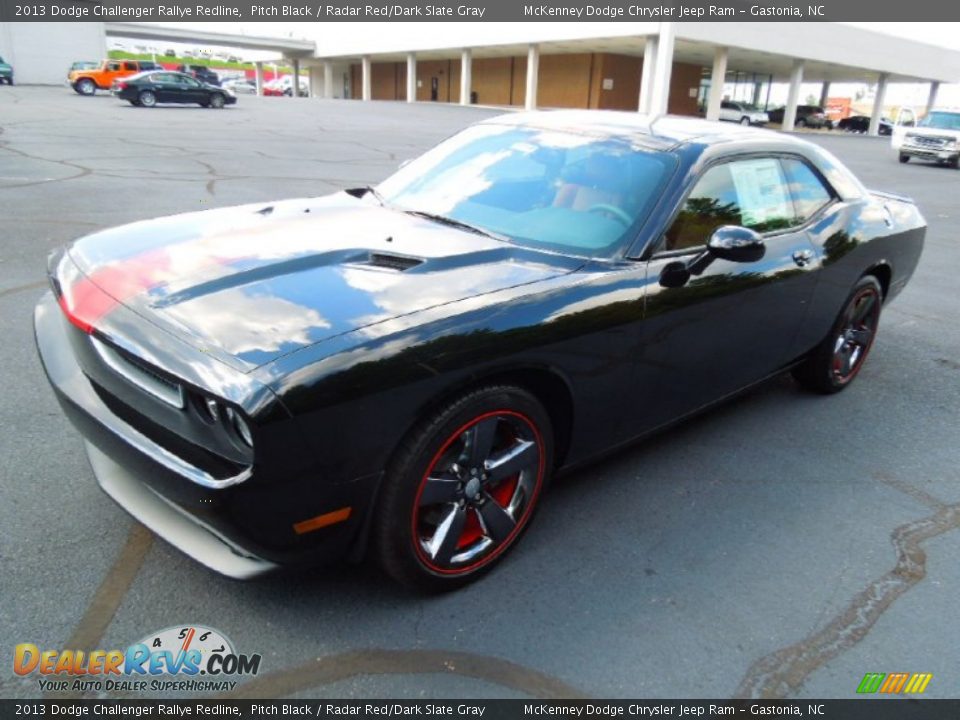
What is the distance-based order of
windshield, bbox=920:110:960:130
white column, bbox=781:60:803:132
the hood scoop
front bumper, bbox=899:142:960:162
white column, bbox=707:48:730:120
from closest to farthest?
the hood scoop, front bumper, bbox=899:142:960:162, windshield, bbox=920:110:960:130, white column, bbox=707:48:730:120, white column, bbox=781:60:803:132

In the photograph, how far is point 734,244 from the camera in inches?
119

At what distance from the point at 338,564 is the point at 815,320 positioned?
9.67ft

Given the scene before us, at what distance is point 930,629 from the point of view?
260 centimetres

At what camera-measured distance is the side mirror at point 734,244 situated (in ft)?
9.92

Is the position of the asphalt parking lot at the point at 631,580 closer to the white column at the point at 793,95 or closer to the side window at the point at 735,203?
the side window at the point at 735,203

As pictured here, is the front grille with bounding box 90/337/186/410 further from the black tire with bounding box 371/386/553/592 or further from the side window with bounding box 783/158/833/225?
the side window with bounding box 783/158/833/225

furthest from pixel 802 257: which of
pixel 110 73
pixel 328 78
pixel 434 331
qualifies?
pixel 328 78

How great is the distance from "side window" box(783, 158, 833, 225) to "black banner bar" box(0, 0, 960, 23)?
86.5 ft

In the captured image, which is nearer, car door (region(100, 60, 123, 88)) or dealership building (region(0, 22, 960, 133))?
car door (region(100, 60, 123, 88))

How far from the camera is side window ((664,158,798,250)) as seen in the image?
127 inches

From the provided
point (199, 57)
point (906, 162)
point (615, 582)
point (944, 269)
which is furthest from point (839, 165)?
point (199, 57)
